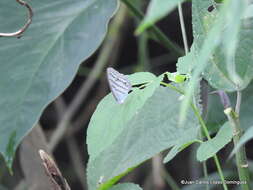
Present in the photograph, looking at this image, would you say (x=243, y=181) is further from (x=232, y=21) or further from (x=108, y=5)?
(x=108, y=5)

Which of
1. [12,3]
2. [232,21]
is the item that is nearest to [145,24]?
[232,21]

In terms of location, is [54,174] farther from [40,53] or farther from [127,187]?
[40,53]

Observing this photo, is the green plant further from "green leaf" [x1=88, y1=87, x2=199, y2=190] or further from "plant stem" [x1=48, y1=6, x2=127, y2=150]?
"plant stem" [x1=48, y1=6, x2=127, y2=150]

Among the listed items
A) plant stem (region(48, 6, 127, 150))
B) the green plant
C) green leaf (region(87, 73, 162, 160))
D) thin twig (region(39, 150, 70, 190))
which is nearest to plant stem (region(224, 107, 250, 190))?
the green plant

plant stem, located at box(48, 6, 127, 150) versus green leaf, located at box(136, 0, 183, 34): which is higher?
green leaf, located at box(136, 0, 183, 34)

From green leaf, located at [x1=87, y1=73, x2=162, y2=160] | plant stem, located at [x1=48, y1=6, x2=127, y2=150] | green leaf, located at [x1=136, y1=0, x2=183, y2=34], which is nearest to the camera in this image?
green leaf, located at [x1=136, y1=0, x2=183, y2=34]

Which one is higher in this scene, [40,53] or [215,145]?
[40,53]

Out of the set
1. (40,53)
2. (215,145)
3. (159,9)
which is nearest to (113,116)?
(215,145)

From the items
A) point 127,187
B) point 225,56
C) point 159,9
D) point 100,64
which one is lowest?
point 100,64
